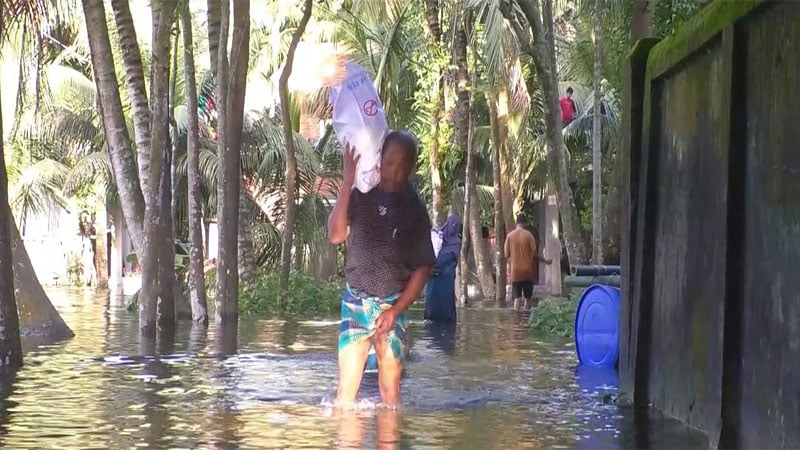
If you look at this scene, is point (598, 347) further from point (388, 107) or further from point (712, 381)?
point (388, 107)

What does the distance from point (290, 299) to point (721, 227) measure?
1849 centimetres

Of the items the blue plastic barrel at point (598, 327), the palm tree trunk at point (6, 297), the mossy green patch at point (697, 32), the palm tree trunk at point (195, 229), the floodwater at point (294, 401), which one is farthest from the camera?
the palm tree trunk at point (195, 229)

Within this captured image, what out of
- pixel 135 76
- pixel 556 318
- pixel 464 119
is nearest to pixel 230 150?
pixel 135 76

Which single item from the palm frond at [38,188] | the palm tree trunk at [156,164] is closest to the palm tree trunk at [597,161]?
the palm tree trunk at [156,164]

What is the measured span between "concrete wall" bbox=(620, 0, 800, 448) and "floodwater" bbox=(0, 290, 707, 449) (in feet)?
1.87

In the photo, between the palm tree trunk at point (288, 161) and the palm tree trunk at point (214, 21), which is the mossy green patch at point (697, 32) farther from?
the palm tree trunk at point (288, 161)

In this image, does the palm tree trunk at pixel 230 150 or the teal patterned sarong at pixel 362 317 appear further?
the palm tree trunk at pixel 230 150

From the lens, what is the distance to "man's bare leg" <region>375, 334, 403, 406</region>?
7859mm

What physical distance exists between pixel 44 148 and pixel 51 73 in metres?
3.44

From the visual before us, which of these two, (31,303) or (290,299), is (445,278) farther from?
(31,303)

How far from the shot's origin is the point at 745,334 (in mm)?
6363

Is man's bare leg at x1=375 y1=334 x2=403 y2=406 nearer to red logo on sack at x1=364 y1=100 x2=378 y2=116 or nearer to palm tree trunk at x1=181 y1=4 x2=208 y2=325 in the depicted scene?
red logo on sack at x1=364 y1=100 x2=378 y2=116

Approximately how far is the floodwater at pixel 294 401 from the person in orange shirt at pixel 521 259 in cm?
850

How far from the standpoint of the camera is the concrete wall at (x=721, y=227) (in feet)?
19.2
